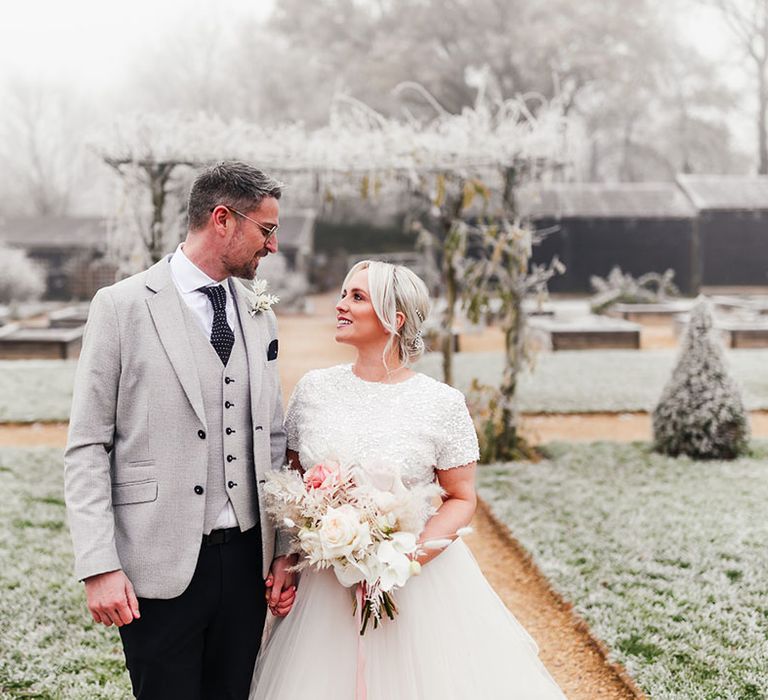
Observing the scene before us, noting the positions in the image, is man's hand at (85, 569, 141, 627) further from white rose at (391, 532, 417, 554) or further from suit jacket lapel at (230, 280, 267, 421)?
white rose at (391, 532, 417, 554)

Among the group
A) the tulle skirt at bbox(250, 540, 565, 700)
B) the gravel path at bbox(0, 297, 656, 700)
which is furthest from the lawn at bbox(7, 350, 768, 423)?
the tulle skirt at bbox(250, 540, 565, 700)

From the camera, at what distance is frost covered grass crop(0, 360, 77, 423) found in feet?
32.9

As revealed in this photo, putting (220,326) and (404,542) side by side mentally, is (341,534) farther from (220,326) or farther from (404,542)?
(220,326)

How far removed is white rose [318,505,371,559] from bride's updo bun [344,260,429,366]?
634 mm

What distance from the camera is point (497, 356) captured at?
14930 millimetres

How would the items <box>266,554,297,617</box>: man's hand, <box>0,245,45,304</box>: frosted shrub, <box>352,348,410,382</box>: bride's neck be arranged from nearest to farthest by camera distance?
1. <box>266,554,297,617</box>: man's hand
2. <box>352,348,410,382</box>: bride's neck
3. <box>0,245,45,304</box>: frosted shrub

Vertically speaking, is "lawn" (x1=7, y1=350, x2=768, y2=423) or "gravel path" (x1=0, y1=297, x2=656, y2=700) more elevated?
"lawn" (x1=7, y1=350, x2=768, y2=423)

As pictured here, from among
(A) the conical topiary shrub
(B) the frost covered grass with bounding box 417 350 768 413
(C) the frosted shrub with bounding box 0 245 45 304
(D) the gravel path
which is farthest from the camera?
(C) the frosted shrub with bounding box 0 245 45 304

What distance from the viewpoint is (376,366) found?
2.71m

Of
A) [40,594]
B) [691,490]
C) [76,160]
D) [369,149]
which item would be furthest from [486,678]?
[76,160]

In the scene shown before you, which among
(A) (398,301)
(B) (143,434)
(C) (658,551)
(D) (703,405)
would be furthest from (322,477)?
(D) (703,405)

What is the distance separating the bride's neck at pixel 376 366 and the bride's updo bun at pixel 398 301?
4 centimetres

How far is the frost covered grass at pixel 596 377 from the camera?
10.8 m

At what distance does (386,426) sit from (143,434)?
2.51 feet
